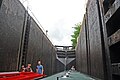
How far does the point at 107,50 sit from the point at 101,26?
1.29 meters

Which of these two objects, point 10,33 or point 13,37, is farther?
point 13,37

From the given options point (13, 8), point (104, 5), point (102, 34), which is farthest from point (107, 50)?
point (13, 8)

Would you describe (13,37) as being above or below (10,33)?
below

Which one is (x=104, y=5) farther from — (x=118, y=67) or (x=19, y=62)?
(x=19, y=62)

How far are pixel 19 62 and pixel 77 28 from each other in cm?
3710

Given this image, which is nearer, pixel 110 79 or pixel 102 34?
pixel 110 79

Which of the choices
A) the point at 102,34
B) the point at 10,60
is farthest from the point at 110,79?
the point at 10,60

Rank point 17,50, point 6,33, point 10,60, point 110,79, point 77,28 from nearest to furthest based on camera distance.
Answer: point 110,79 → point 6,33 → point 10,60 → point 17,50 → point 77,28

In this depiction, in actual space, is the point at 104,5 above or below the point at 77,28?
below

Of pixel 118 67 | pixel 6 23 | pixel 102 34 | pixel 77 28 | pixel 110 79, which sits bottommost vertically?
pixel 110 79

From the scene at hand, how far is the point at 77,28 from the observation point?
144 feet

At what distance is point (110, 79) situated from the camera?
529cm

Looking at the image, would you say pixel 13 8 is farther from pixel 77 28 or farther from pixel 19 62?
pixel 77 28

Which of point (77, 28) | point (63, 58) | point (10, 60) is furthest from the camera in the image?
point (77, 28)
